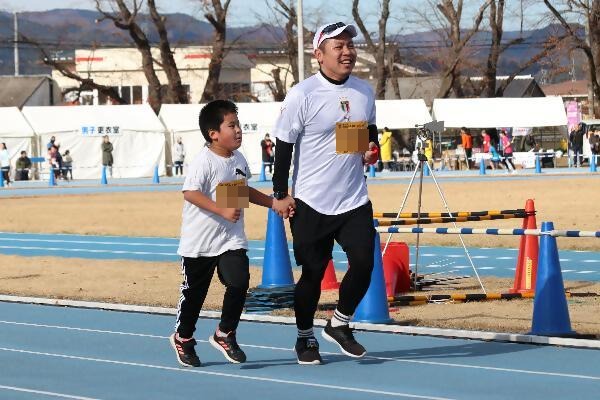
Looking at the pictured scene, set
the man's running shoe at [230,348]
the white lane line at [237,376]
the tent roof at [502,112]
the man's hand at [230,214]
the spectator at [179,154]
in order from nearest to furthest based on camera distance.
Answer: the white lane line at [237,376], the man's hand at [230,214], the man's running shoe at [230,348], the spectator at [179,154], the tent roof at [502,112]

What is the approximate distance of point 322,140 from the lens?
8.57m

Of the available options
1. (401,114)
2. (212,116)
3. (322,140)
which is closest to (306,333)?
(322,140)

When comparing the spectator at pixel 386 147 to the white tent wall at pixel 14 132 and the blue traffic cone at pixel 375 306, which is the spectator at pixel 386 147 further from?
the blue traffic cone at pixel 375 306

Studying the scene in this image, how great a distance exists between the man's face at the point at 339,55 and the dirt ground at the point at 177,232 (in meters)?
2.72

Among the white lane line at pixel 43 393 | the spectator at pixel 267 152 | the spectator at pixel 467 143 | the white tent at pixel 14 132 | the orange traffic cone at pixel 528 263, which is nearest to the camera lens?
the white lane line at pixel 43 393

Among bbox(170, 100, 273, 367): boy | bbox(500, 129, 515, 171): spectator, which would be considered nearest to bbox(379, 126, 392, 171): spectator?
bbox(500, 129, 515, 171): spectator

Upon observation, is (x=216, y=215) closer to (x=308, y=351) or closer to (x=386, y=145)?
(x=308, y=351)

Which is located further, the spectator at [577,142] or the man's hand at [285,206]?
the spectator at [577,142]

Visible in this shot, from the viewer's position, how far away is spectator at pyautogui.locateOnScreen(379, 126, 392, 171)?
52.4 metres

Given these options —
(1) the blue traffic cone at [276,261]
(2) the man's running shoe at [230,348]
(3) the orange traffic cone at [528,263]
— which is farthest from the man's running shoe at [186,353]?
(3) the orange traffic cone at [528,263]

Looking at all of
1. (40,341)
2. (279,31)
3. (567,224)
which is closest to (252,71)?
(279,31)

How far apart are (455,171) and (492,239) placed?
31.1m

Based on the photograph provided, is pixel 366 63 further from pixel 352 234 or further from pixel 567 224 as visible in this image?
pixel 352 234

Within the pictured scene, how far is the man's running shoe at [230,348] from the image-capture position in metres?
8.83
